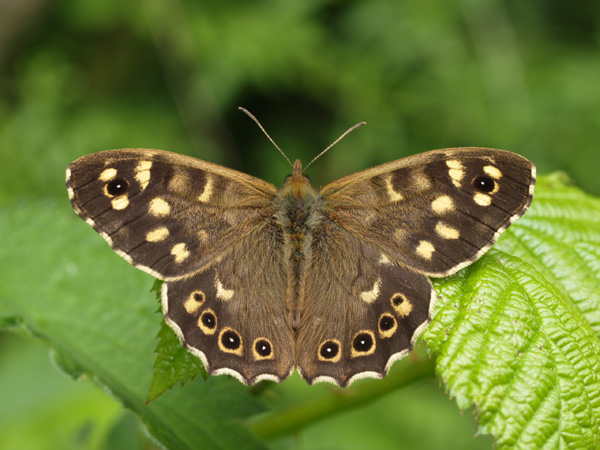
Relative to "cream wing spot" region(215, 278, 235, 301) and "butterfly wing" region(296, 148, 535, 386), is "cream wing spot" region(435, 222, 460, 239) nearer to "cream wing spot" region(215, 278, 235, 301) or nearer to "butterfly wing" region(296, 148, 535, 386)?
"butterfly wing" region(296, 148, 535, 386)

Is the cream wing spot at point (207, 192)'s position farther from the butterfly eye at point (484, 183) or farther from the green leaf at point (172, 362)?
the butterfly eye at point (484, 183)

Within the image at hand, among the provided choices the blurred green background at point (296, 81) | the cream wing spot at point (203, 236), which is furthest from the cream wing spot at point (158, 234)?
the blurred green background at point (296, 81)

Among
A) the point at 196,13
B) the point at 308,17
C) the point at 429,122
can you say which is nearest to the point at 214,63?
the point at 196,13

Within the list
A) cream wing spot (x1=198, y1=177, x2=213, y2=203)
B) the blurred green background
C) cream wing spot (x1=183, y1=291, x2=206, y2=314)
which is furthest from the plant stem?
the blurred green background

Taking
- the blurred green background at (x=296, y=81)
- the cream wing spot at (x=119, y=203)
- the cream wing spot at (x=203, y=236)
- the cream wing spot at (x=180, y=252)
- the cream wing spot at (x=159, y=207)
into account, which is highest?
the cream wing spot at (x=119, y=203)

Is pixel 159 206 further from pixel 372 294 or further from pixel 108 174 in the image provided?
pixel 372 294
